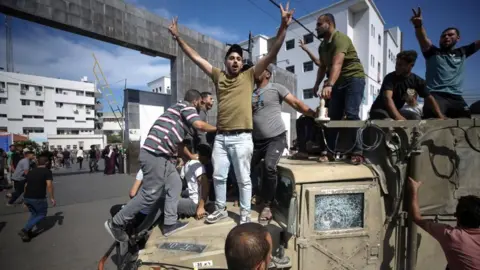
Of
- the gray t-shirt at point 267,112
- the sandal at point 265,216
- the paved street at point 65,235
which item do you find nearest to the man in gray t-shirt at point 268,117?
the gray t-shirt at point 267,112

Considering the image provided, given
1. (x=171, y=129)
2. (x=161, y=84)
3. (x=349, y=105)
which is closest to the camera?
(x=171, y=129)

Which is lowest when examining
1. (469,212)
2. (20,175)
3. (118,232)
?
(20,175)

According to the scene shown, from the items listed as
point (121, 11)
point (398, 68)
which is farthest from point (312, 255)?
point (121, 11)

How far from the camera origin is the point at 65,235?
592 cm

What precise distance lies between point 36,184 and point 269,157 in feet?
19.9

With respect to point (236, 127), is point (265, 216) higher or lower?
lower

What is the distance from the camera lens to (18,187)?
7703 millimetres

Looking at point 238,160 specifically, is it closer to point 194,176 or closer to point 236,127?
point 236,127

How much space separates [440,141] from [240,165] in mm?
2266

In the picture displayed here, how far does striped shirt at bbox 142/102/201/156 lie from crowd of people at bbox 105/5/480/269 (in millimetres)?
12

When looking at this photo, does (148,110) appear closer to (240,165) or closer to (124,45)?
(124,45)

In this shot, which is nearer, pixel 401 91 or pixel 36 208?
pixel 401 91

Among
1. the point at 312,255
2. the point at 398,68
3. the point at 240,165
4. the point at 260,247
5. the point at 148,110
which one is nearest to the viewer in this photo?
the point at 260,247

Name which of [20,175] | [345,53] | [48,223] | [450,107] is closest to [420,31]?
[450,107]
